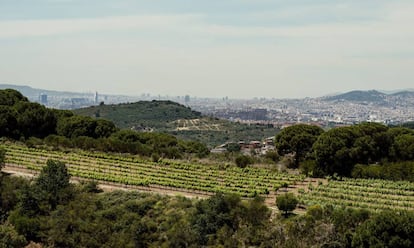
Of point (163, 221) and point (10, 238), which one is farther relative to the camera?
point (163, 221)

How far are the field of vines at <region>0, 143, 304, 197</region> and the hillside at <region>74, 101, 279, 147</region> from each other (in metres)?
70.1

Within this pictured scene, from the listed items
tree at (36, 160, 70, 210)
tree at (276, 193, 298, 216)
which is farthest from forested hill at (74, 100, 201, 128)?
tree at (276, 193, 298, 216)

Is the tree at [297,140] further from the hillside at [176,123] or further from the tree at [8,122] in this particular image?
the hillside at [176,123]

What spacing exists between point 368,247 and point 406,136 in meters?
24.2

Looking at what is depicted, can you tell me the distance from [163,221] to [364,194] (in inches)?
557

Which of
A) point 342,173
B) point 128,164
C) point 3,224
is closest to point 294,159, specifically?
point 342,173

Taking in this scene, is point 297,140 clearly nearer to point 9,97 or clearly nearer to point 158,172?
point 158,172

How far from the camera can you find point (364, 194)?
33.3 metres

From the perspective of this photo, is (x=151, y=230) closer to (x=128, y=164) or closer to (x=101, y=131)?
(x=128, y=164)

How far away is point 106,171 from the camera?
41.5m

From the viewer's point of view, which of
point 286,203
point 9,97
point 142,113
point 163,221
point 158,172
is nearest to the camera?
point 286,203

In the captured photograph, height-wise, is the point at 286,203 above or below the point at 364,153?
below

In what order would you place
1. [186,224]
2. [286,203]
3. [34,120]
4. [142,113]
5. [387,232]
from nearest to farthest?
1. [387,232]
2. [286,203]
3. [186,224]
4. [34,120]
5. [142,113]

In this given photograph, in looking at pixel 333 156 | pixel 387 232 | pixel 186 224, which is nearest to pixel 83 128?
pixel 333 156
